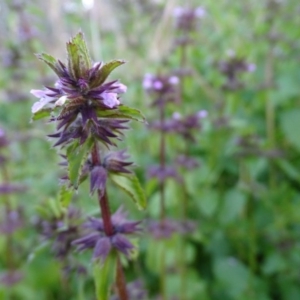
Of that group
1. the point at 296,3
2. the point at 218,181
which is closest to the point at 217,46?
the point at 296,3

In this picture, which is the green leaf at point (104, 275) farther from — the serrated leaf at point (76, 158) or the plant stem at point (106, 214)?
the serrated leaf at point (76, 158)

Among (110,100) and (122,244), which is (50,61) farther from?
(122,244)

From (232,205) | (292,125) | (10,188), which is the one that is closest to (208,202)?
(232,205)

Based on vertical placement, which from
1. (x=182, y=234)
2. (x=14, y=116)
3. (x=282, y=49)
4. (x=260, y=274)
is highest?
(x=282, y=49)

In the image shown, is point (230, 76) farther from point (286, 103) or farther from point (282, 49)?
point (282, 49)

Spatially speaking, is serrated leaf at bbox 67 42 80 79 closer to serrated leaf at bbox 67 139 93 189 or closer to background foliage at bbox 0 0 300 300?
serrated leaf at bbox 67 139 93 189

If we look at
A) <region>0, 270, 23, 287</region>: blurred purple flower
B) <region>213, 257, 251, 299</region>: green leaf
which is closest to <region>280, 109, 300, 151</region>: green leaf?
<region>213, 257, 251, 299</region>: green leaf
